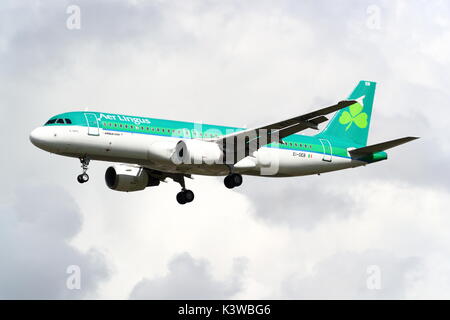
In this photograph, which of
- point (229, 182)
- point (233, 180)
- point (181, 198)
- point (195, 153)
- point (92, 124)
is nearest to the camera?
point (92, 124)

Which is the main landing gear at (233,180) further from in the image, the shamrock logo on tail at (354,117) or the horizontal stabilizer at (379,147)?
the shamrock logo on tail at (354,117)

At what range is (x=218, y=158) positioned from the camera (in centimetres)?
6231

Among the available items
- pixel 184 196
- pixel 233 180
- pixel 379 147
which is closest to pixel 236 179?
pixel 233 180

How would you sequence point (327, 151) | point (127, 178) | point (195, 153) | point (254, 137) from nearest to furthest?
point (195, 153)
point (254, 137)
point (127, 178)
point (327, 151)

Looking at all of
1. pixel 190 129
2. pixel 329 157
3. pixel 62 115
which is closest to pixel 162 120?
pixel 190 129

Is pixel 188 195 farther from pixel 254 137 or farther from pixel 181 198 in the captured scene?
pixel 254 137

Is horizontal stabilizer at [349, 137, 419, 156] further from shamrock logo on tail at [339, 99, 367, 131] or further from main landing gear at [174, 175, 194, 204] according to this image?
main landing gear at [174, 175, 194, 204]

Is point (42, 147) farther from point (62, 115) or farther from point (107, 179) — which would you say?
point (107, 179)

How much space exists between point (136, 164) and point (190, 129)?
12.6 ft

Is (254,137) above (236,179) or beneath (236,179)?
above

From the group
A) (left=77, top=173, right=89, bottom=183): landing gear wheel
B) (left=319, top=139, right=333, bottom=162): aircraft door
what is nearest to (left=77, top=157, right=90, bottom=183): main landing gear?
(left=77, top=173, right=89, bottom=183): landing gear wheel

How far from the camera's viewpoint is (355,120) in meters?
73.9

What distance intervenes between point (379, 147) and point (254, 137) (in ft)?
29.5

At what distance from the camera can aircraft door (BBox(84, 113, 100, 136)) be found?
5947cm
